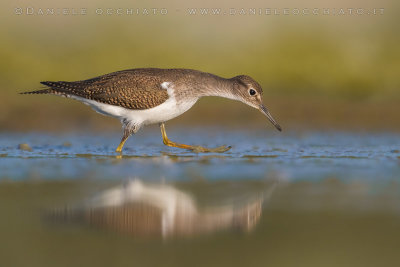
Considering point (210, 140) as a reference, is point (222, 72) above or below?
above

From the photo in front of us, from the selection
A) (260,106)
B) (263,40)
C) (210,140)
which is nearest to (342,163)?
(260,106)

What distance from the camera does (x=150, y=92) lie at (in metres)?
11.7

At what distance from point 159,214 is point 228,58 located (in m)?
12.5

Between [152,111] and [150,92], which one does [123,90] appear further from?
[152,111]

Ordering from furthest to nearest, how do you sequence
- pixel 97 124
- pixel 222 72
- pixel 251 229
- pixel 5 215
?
pixel 222 72 < pixel 97 124 < pixel 5 215 < pixel 251 229

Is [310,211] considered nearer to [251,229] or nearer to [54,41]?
[251,229]

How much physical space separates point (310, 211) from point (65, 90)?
6234 mm

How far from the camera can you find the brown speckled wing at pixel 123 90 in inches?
462

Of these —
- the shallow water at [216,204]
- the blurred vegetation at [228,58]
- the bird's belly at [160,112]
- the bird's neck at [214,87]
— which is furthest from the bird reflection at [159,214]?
the blurred vegetation at [228,58]

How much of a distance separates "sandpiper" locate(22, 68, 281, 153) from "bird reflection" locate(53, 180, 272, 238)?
12.1ft

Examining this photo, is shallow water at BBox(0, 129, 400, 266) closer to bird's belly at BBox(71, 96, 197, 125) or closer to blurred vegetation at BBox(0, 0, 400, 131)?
bird's belly at BBox(71, 96, 197, 125)

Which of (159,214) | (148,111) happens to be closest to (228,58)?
(148,111)

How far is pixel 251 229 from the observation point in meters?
A: 6.70

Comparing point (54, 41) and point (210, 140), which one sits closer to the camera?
point (210, 140)
